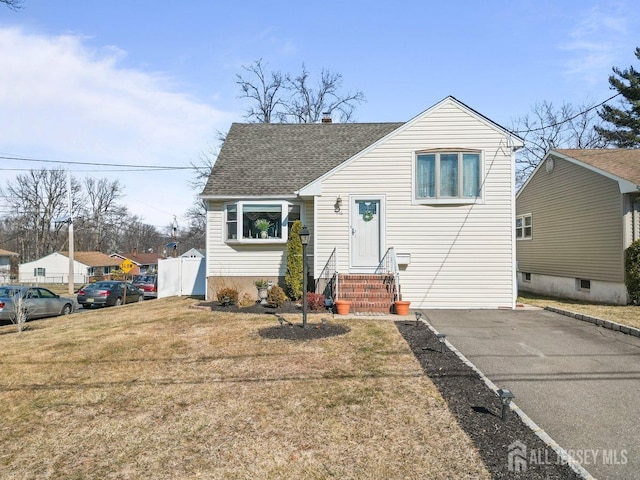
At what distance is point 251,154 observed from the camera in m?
15.6

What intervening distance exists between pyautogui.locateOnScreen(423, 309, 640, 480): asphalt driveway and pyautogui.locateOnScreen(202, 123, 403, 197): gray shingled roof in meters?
6.91

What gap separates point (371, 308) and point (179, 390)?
625cm

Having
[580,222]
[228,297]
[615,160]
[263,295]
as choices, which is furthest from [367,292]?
[615,160]

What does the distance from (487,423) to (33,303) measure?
17.1 m

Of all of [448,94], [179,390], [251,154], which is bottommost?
[179,390]

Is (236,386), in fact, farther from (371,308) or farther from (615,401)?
(371,308)

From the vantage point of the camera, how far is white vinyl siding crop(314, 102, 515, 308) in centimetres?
1212

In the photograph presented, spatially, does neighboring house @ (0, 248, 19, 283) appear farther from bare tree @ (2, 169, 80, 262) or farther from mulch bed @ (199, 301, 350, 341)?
mulch bed @ (199, 301, 350, 341)

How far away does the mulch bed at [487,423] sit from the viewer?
3463 mm

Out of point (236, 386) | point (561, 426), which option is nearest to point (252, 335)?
point (236, 386)

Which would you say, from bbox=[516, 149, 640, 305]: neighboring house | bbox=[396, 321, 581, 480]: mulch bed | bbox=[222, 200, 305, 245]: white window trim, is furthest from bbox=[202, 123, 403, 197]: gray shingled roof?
bbox=[396, 321, 581, 480]: mulch bed

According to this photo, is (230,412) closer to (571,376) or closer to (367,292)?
(571,376)

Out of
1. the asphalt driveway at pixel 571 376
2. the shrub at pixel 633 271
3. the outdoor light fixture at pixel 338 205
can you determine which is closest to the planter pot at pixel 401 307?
the asphalt driveway at pixel 571 376

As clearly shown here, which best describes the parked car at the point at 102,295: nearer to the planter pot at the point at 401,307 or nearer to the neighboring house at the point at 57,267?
the planter pot at the point at 401,307
